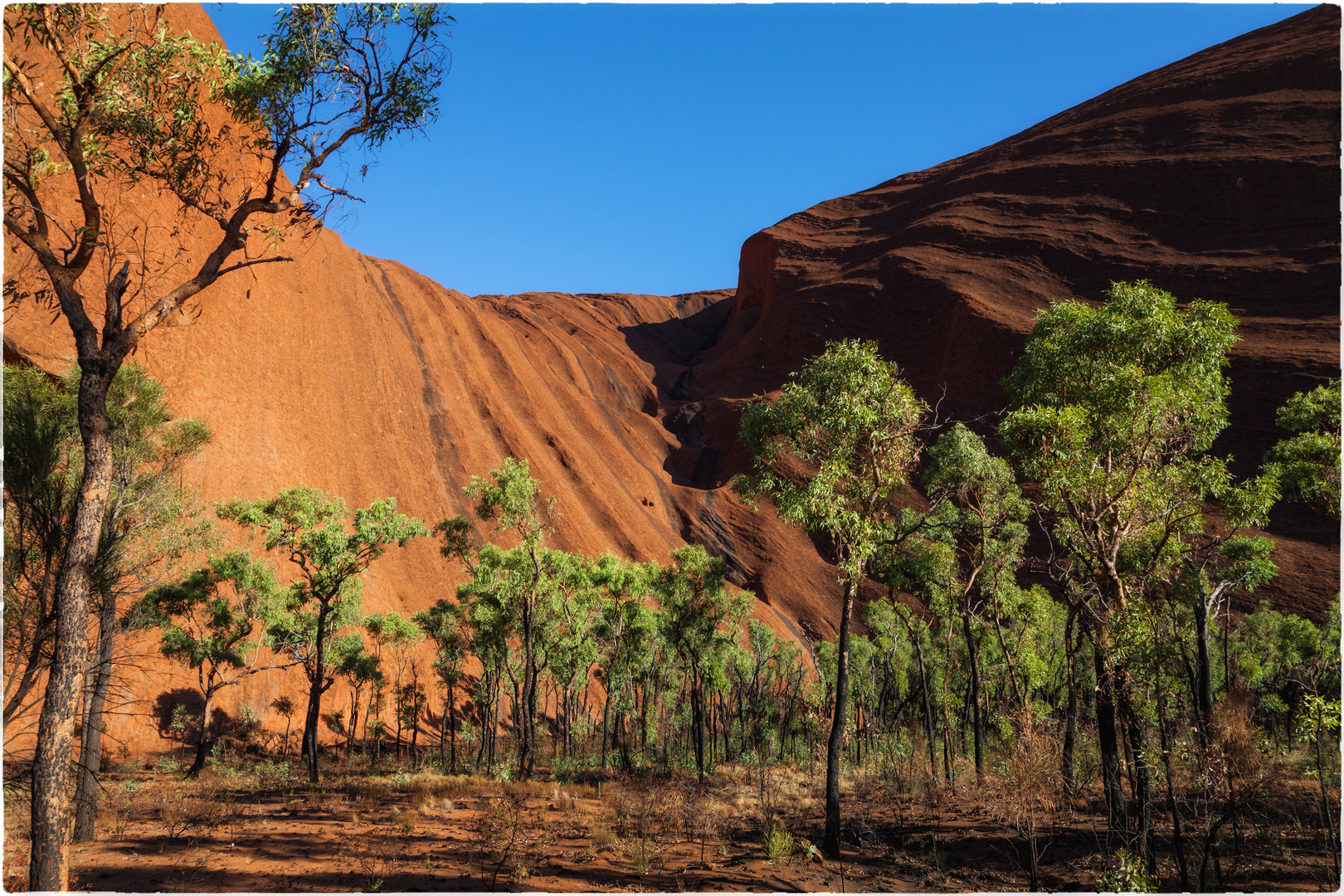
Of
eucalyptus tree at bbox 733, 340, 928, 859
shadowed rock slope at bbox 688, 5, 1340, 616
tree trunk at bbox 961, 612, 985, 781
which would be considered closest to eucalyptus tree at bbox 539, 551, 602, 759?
eucalyptus tree at bbox 733, 340, 928, 859

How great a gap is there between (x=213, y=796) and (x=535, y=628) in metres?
12.1

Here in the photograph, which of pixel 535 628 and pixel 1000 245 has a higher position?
pixel 1000 245

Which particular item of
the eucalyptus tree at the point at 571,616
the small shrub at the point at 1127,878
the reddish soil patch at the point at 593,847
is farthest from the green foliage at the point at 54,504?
the small shrub at the point at 1127,878

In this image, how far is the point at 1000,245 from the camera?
75188mm

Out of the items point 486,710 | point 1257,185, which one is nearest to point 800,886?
point 486,710

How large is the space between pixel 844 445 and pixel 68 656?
12.5 meters

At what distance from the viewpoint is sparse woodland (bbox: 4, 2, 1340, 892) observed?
27.4ft

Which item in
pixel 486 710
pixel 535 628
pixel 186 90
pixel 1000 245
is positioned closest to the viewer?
pixel 186 90

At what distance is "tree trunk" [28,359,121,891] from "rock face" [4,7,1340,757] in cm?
2668

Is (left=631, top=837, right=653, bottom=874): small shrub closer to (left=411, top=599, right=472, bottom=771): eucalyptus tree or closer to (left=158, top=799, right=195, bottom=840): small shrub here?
(left=158, top=799, right=195, bottom=840): small shrub

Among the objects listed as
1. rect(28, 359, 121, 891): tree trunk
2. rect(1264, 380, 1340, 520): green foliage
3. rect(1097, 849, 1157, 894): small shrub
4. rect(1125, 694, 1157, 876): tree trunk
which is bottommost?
rect(1097, 849, 1157, 894): small shrub

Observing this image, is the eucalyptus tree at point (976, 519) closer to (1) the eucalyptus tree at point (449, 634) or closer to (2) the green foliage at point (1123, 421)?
(2) the green foliage at point (1123, 421)

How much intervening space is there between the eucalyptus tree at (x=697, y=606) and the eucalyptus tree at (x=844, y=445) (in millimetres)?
11004

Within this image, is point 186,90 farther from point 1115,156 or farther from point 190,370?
point 1115,156
